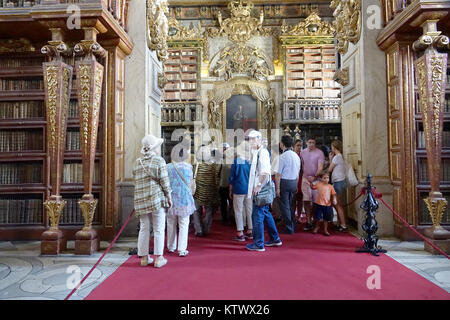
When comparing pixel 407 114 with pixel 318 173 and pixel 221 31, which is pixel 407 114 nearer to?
pixel 318 173

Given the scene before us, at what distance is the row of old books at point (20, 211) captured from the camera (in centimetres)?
488

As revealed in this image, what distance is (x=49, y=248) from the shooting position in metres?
4.01

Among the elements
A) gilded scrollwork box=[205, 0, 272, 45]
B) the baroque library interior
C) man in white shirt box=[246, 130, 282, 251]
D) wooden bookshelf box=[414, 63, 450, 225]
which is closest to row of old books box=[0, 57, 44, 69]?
the baroque library interior

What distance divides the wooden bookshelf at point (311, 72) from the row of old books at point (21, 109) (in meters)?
8.13

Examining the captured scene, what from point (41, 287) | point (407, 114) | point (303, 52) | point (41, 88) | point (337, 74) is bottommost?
point (41, 287)

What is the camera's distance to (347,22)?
540 centimetres

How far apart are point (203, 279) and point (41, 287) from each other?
1.46 meters

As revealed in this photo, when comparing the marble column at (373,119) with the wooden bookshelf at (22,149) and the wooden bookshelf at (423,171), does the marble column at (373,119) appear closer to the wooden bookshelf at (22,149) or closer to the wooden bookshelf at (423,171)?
the wooden bookshelf at (423,171)

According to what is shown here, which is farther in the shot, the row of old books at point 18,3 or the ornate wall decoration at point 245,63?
the ornate wall decoration at point 245,63

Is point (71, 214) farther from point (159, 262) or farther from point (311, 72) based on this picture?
point (311, 72)

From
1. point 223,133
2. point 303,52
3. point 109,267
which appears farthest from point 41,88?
point 303,52

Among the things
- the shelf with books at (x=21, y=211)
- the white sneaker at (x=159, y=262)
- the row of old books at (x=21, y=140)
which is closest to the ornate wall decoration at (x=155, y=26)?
the row of old books at (x=21, y=140)

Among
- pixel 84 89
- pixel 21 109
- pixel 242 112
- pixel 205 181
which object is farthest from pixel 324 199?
pixel 242 112

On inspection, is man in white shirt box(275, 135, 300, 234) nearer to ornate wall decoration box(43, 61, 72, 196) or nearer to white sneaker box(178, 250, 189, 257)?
white sneaker box(178, 250, 189, 257)
